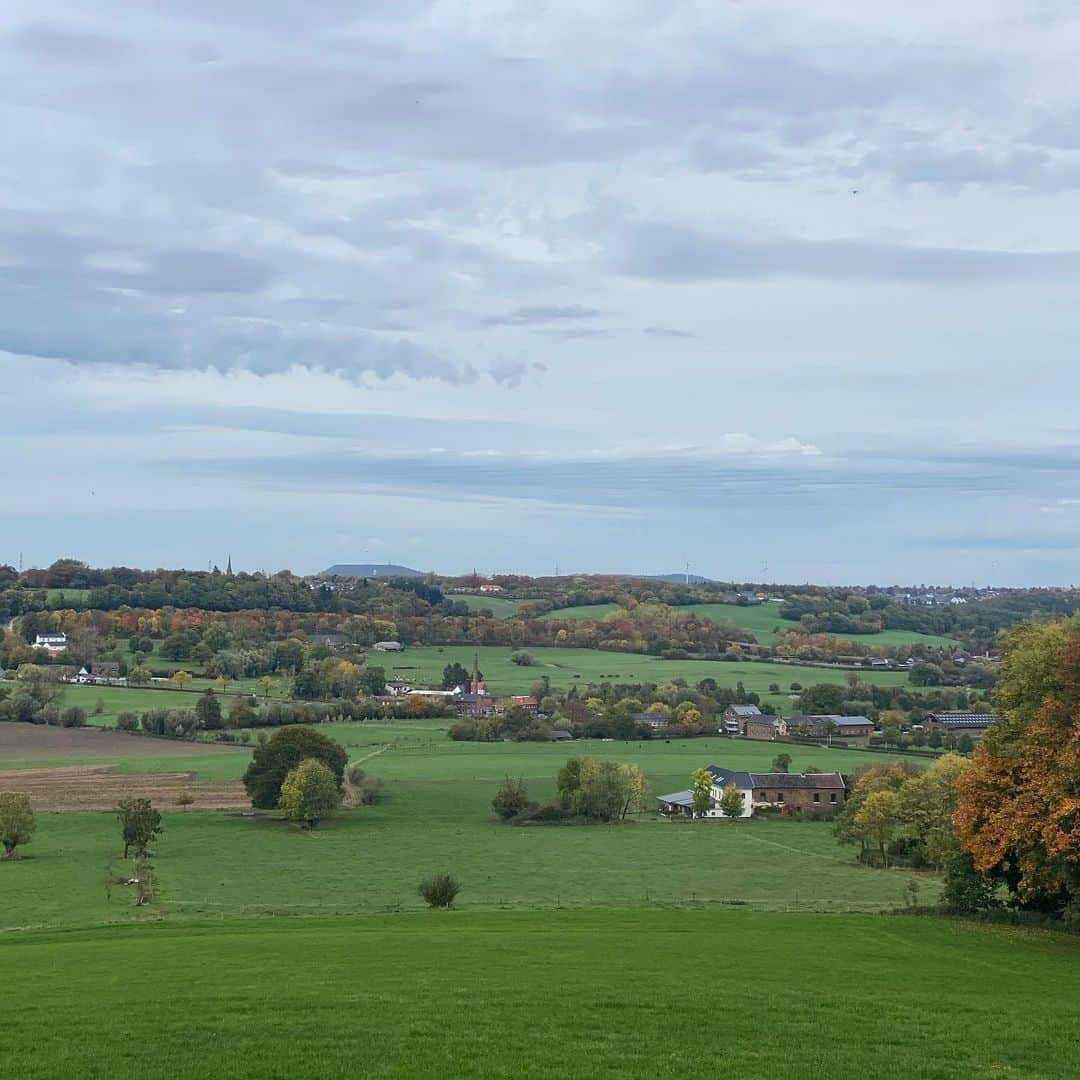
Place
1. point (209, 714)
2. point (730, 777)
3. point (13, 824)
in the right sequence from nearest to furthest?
point (13, 824)
point (730, 777)
point (209, 714)

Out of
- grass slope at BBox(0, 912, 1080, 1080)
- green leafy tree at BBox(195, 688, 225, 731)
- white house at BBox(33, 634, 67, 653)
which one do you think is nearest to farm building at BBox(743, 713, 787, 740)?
green leafy tree at BBox(195, 688, 225, 731)

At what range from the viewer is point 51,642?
176125 millimetres

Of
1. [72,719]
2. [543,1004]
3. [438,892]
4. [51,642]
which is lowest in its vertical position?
[72,719]

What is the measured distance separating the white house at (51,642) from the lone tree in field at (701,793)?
11439cm

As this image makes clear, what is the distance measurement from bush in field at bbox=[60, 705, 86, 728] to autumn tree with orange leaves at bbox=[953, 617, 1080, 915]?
102 metres

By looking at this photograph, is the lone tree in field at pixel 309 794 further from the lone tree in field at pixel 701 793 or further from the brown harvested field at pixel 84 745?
the brown harvested field at pixel 84 745

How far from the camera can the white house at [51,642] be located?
560 ft

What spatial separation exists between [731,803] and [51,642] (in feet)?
415

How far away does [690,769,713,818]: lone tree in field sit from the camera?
8469cm

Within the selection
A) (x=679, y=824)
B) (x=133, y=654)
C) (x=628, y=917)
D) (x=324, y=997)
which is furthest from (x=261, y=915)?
(x=133, y=654)

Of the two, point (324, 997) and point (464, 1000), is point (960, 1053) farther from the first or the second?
point (324, 997)

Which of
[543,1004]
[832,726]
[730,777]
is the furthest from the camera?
[832,726]

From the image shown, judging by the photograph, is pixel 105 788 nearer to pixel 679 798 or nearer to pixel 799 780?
pixel 679 798

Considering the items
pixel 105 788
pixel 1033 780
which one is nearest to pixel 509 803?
pixel 105 788
